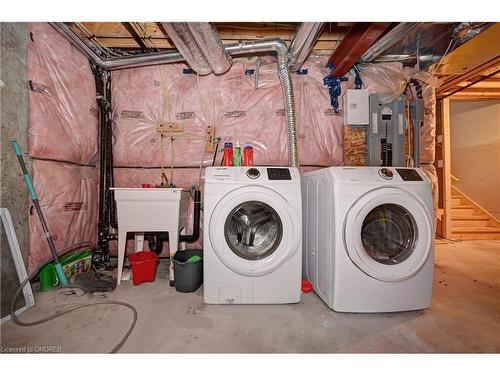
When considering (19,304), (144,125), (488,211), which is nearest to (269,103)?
(144,125)

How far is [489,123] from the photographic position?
16.1 feet

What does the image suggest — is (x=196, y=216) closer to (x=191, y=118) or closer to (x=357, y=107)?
(x=191, y=118)

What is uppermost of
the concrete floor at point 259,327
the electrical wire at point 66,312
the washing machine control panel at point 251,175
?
the washing machine control panel at point 251,175

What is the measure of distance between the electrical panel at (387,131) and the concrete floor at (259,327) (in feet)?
4.71

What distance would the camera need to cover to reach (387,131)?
2.83 metres

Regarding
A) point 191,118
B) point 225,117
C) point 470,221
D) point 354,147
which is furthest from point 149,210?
point 470,221

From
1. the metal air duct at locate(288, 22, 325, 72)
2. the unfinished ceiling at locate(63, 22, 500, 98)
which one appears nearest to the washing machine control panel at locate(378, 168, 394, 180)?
the unfinished ceiling at locate(63, 22, 500, 98)

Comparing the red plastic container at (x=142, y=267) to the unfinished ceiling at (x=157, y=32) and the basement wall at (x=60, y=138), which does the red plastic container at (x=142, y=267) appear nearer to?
the basement wall at (x=60, y=138)

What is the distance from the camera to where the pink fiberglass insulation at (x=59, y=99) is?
6.61 feet

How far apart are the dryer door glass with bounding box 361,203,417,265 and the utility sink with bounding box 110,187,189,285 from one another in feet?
→ 4.92

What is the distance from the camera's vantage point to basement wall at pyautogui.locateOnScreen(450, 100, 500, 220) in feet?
15.6

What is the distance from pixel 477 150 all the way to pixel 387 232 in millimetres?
4893

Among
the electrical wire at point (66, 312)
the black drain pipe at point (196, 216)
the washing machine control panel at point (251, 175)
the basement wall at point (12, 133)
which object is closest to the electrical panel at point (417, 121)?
the washing machine control panel at point (251, 175)
